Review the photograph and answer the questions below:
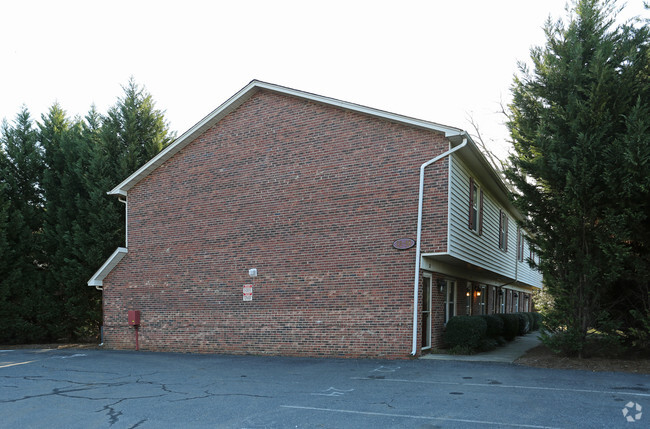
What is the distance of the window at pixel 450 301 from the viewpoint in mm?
16266

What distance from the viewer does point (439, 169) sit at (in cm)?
1366

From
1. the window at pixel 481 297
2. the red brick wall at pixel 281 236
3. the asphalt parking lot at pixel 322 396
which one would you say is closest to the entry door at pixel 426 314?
the red brick wall at pixel 281 236

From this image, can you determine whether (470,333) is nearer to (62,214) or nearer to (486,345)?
→ (486,345)

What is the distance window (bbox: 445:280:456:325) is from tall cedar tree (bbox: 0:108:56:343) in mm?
16804

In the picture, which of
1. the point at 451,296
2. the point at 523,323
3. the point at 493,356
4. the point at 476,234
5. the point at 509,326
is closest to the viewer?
the point at 493,356

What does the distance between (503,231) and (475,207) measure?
6.40m

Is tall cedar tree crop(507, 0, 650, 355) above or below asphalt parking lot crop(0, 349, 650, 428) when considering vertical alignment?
above

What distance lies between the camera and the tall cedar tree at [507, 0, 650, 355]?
461 inches

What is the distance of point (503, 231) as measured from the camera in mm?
22828

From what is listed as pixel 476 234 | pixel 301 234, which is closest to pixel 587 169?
pixel 476 234

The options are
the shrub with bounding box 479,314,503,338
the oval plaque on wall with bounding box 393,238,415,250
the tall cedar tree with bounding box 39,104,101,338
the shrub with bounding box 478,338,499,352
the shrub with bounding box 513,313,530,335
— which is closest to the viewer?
the oval plaque on wall with bounding box 393,238,415,250

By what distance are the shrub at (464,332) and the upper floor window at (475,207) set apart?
3.02 m

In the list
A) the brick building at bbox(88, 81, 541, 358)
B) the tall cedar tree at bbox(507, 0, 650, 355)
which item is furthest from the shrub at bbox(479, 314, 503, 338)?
the tall cedar tree at bbox(507, 0, 650, 355)

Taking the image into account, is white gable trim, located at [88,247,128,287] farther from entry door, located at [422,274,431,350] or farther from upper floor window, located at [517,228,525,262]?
upper floor window, located at [517,228,525,262]
